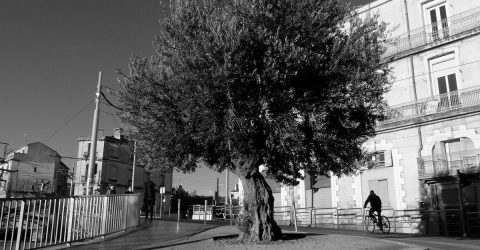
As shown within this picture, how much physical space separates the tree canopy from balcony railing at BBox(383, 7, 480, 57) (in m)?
14.4

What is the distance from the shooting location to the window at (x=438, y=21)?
87.2ft

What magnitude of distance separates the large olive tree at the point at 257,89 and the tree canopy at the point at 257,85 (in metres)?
0.03

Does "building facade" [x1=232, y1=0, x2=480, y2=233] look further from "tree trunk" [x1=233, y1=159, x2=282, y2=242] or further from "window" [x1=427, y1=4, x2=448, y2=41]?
"tree trunk" [x1=233, y1=159, x2=282, y2=242]

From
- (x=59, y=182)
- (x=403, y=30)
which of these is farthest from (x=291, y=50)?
(x=59, y=182)

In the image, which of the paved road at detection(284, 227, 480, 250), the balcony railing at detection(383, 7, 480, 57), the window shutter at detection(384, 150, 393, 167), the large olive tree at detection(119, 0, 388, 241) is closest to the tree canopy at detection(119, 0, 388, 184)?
the large olive tree at detection(119, 0, 388, 241)

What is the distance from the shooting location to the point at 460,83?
25.4 metres

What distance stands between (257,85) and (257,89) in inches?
3.8

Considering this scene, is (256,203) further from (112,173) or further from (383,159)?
(112,173)

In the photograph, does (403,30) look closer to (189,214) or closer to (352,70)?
(352,70)

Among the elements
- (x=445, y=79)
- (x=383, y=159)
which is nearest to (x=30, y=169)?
(x=383, y=159)

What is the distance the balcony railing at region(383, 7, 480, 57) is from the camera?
82.4 feet

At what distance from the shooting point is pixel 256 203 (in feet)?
39.6

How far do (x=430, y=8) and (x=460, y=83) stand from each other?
5453mm

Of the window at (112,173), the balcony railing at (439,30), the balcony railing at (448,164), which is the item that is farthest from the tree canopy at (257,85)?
the window at (112,173)
